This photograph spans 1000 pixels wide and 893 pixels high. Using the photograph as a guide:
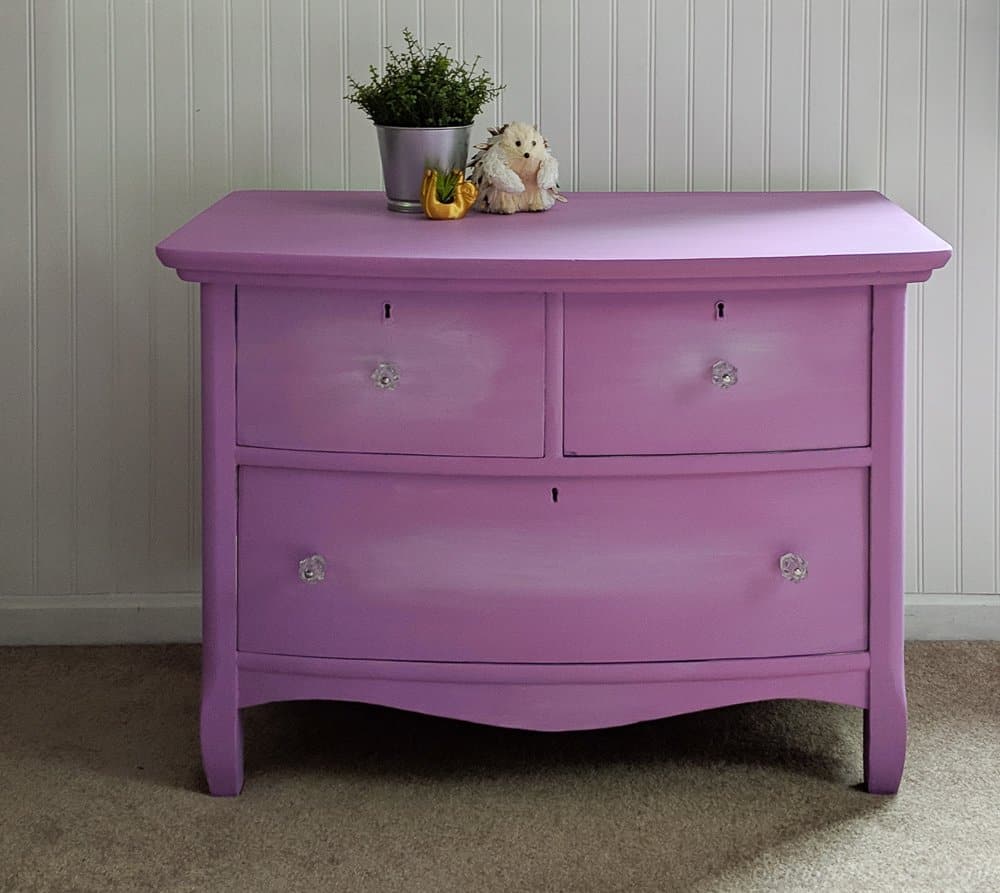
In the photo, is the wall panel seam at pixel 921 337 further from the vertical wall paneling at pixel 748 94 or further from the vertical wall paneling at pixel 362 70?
the vertical wall paneling at pixel 362 70

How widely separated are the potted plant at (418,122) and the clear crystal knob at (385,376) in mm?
312

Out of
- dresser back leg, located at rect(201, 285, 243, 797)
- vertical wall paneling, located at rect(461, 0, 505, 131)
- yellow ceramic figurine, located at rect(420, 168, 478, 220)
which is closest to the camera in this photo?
dresser back leg, located at rect(201, 285, 243, 797)

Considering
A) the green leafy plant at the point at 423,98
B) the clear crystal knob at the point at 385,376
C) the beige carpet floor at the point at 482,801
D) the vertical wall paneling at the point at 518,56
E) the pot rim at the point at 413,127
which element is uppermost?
the vertical wall paneling at the point at 518,56

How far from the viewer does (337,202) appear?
6.85 feet

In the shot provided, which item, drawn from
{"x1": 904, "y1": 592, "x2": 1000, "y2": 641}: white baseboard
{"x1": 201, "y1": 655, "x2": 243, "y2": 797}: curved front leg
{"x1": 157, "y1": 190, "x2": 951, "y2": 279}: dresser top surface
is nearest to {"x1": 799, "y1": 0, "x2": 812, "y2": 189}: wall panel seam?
{"x1": 157, "y1": 190, "x2": 951, "y2": 279}: dresser top surface

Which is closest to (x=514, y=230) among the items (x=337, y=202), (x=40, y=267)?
(x=337, y=202)

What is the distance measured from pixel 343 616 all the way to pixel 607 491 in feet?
1.22

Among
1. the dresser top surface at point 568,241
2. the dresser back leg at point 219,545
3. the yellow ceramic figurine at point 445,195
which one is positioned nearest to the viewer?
the dresser top surface at point 568,241

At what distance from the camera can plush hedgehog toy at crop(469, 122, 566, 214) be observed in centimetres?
197

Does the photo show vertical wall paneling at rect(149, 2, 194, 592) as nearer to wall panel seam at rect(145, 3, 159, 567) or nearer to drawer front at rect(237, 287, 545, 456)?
wall panel seam at rect(145, 3, 159, 567)

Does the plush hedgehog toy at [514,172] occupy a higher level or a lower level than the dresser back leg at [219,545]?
higher

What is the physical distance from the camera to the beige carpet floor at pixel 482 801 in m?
1.71

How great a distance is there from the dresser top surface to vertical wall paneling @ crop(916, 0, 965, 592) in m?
0.27

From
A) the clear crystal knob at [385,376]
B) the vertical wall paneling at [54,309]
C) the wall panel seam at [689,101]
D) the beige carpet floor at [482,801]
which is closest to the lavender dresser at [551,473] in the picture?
the clear crystal knob at [385,376]
